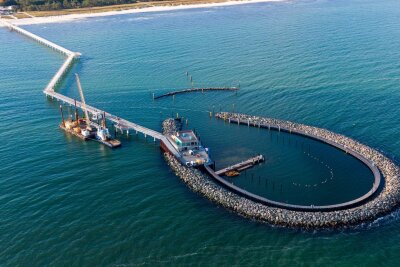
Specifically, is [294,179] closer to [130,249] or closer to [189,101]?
[130,249]

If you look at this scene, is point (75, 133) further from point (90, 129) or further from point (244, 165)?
point (244, 165)

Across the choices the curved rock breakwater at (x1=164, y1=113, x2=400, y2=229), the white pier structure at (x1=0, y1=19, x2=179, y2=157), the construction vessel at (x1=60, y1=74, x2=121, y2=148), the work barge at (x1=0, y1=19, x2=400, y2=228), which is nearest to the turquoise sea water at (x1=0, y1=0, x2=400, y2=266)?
the curved rock breakwater at (x1=164, y1=113, x2=400, y2=229)

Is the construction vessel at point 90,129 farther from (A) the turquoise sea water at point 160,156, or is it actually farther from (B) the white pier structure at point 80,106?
(B) the white pier structure at point 80,106

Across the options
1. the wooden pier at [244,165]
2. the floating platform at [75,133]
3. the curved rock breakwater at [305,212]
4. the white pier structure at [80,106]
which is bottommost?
the curved rock breakwater at [305,212]

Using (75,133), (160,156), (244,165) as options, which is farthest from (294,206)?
(75,133)

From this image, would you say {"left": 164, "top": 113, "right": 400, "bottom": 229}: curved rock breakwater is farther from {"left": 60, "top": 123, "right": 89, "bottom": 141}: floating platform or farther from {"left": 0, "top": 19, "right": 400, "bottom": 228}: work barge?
{"left": 60, "top": 123, "right": 89, "bottom": 141}: floating platform

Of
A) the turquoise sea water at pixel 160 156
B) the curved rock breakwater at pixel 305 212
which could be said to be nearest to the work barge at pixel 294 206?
the curved rock breakwater at pixel 305 212
